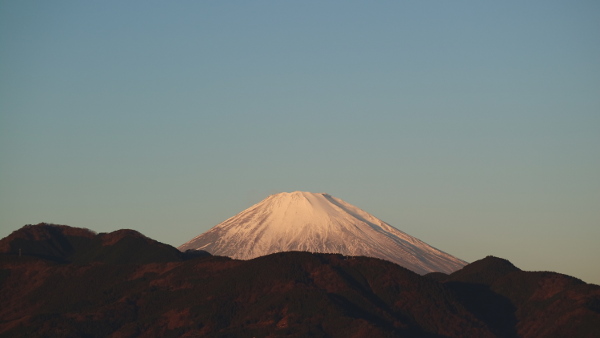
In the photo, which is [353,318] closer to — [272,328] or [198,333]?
[272,328]

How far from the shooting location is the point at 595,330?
650 ft

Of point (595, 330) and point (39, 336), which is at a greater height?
point (595, 330)

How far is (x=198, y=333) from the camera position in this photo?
198750mm

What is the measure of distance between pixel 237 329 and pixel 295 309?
11.1m

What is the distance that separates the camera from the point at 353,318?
195 metres

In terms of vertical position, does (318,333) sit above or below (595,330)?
below

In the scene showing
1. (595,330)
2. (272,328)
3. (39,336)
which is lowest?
(39,336)

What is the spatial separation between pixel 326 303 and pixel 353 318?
6899 mm

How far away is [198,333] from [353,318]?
27730 mm

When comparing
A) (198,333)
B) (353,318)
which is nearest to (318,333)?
(353,318)

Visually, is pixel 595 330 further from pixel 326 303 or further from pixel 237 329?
pixel 237 329

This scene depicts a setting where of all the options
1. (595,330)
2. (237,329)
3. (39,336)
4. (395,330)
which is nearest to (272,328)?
(237,329)

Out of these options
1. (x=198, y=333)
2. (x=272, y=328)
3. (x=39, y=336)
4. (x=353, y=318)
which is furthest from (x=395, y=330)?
(x=39, y=336)

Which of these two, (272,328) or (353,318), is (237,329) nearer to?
(272,328)
